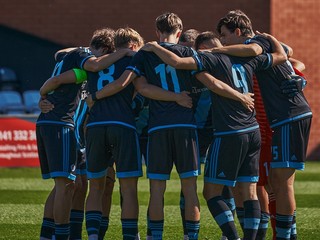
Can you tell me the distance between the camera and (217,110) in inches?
328

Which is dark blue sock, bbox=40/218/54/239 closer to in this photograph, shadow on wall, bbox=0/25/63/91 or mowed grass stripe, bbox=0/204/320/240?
mowed grass stripe, bbox=0/204/320/240

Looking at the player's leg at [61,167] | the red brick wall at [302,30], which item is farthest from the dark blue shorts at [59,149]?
the red brick wall at [302,30]

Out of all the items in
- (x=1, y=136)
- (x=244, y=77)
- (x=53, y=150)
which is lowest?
(x=1, y=136)

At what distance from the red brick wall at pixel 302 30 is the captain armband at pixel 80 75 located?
45.0 ft

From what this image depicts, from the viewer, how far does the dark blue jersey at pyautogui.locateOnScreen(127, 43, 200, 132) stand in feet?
27.1

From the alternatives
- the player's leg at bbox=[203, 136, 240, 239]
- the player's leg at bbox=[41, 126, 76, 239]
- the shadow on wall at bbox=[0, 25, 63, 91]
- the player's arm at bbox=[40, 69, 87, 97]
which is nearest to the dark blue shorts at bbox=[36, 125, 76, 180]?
the player's leg at bbox=[41, 126, 76, 239]

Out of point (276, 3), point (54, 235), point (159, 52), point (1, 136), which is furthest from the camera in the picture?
point (276, 3)

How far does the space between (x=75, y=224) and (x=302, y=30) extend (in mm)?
13768

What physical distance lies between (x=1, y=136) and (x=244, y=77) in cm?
999

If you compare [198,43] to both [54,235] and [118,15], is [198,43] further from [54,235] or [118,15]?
[118,15]

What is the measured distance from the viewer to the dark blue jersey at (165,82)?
825cm

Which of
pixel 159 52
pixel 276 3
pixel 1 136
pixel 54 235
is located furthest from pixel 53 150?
pixel 276 3

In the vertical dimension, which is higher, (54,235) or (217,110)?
(217,110)

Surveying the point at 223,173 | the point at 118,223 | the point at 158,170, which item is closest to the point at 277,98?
the point at 223,173
